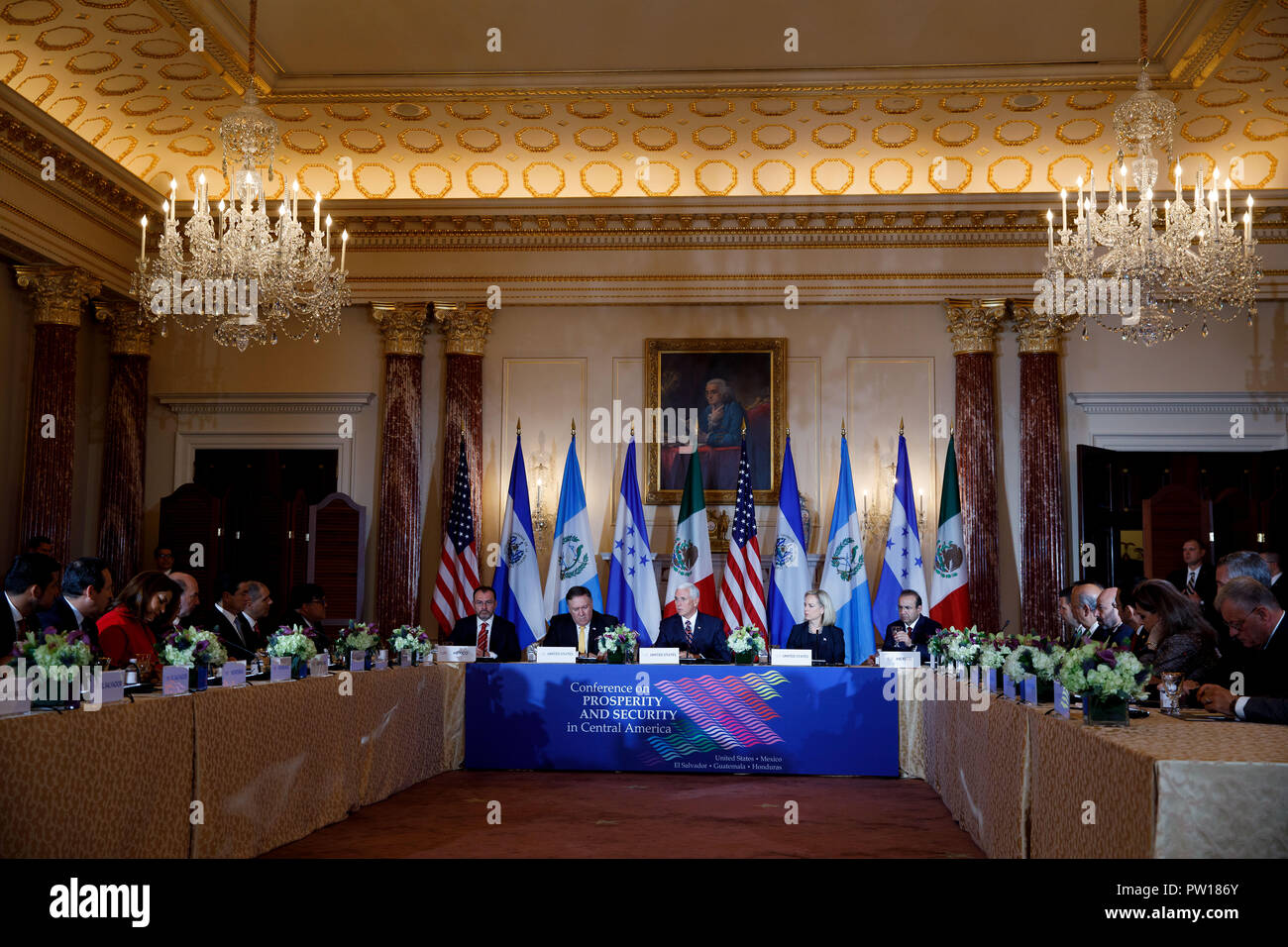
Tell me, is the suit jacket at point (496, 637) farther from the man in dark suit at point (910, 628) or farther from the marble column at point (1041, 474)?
the marble column at point (1041, 474)

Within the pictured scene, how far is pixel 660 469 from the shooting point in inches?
438

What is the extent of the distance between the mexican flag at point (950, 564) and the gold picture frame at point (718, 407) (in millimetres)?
1580

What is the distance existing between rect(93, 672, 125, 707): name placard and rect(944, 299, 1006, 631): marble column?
318 inches

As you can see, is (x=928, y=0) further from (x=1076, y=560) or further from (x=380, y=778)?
(x=380, y=778)

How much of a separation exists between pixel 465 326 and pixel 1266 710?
27.7ft

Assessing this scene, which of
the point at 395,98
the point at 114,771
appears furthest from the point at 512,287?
the point at 114,771

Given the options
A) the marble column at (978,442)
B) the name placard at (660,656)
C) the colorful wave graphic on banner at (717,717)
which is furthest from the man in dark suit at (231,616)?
the marble column at (978,442)

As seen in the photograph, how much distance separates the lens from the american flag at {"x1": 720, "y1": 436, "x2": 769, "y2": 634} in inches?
399

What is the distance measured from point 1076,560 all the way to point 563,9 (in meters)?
6.78

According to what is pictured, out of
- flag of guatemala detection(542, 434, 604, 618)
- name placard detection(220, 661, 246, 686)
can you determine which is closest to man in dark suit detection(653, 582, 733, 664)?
flag of guatemala detection(542, 434, 604, 618)

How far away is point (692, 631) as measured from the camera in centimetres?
875

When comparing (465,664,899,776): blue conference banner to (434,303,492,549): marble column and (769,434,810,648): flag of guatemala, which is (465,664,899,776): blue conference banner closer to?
(769,434,810,648): flag of guatemala

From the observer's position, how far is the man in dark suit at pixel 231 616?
705 centimetres

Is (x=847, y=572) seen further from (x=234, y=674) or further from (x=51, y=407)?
(x=51, y=407)
